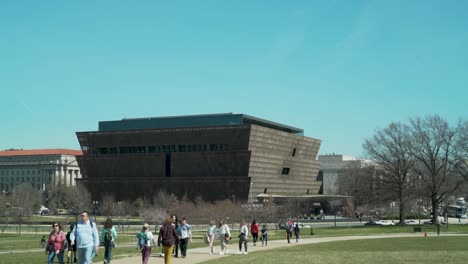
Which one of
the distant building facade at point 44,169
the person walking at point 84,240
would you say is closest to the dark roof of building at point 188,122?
the distant building facade at point 44,169

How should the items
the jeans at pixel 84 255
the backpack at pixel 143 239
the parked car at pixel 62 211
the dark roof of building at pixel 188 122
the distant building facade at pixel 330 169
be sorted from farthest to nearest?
the distant building facade at pixel 330 169, the parked car at pixel 62 211, the dark roof of building at pixel 188 122, the backpack at pixel 143 239, the jeans at pixel 84 255

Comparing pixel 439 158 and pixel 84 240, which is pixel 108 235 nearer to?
pixel 84 240

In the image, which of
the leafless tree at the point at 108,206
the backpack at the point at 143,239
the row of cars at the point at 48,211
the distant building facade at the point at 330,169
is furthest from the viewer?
the distant building facade at the point at 330,169

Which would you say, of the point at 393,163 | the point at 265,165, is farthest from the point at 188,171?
the point at 393,163

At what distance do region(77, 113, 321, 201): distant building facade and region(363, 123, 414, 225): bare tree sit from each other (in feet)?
153

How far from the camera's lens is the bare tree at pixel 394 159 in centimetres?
7662

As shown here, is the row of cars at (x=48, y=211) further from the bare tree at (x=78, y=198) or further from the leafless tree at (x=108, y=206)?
the leafless tree at (x=108, y=206)

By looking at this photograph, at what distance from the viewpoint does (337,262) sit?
84.3 feet

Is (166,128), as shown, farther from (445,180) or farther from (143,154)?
(445,180)

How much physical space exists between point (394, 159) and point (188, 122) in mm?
68326

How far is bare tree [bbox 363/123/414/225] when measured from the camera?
76.6 metres

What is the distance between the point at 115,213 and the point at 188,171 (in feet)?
61.6

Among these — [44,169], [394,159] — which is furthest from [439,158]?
[44,169]


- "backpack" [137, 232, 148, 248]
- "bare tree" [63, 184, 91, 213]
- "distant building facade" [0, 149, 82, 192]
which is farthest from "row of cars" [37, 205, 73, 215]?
"backpack" [137, 232, 148, 248]
